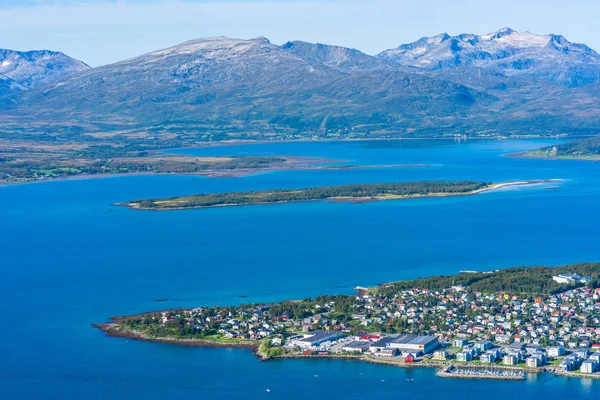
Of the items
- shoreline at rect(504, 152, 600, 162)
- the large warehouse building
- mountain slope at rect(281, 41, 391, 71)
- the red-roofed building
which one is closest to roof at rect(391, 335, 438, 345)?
the large warehouse building

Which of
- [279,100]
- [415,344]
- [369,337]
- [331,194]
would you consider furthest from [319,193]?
[279,100]

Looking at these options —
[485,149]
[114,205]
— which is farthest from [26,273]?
[485,149]

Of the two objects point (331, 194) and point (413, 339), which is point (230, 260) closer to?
point (413, 339)

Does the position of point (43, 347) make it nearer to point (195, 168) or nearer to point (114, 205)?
point (114, 205)

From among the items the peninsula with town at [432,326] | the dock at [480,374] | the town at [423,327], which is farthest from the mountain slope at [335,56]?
the dock at [480,374]

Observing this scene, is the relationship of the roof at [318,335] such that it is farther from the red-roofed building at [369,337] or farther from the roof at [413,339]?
the roof at [413,339]
